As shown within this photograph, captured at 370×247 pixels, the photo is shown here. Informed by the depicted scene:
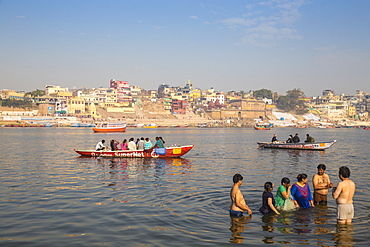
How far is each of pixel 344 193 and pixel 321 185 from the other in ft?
9.25

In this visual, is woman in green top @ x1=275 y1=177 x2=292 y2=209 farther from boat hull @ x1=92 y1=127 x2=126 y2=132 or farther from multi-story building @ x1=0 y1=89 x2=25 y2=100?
multi-story building @ x1=0 y1=89 x2=25 y2=100

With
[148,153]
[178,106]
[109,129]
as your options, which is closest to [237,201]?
[148,153]

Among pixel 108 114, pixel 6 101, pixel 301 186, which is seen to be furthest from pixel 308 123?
pixel 301 186

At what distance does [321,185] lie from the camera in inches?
449

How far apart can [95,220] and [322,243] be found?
5853 millimetres

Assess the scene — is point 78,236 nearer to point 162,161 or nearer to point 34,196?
point 34,196

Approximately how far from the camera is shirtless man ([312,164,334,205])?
11.2 m

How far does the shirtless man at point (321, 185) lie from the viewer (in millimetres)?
11177

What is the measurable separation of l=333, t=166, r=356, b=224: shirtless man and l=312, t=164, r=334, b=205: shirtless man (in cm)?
194

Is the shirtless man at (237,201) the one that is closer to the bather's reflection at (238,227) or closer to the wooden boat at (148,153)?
the bather's reflection at (238,227)

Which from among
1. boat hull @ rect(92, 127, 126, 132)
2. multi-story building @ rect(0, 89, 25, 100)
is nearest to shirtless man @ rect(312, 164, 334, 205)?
boat hull @ rect(92, 127, 126, 132)

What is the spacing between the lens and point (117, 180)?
55.0ft

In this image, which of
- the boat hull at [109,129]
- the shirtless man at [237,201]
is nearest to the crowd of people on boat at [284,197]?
the shirtless man at [237,201]

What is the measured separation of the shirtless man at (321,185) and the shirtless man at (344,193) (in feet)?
6.36
